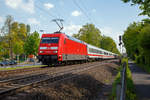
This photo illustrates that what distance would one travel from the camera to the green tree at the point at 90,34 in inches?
2655

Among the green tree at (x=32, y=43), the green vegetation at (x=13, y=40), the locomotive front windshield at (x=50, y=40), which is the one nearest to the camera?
the locomotive front windshield at (x=50, y=40)

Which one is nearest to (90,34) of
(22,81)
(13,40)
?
(13,40)

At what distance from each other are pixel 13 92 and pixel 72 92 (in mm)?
2596

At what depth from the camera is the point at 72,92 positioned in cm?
786


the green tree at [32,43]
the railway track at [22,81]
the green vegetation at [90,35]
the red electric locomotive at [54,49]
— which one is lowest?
the railway track at [22,81]

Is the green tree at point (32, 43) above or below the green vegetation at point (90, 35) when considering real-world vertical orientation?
below

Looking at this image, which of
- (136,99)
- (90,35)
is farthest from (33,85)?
(90,35)

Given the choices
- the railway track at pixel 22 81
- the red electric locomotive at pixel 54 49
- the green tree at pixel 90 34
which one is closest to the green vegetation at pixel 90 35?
the green tree at pixel 90 34

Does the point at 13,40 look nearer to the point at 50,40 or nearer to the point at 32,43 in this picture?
the point at 32,43

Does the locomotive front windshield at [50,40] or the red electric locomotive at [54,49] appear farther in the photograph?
the locomotive front windshield at [50,40]

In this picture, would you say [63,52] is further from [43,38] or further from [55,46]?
[43,38]

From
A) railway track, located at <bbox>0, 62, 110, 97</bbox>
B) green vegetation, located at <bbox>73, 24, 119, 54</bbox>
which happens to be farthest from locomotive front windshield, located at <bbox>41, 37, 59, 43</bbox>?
green vegetation, located at <bbox>73, 24, 119, 54</bbox>

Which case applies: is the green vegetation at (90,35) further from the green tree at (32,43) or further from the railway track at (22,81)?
the railway track at (22,81)

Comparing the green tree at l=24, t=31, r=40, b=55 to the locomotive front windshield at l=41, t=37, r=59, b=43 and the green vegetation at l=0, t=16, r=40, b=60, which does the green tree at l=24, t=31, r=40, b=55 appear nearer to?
the green vegetation at l=0, t=16, r=40, b=60
